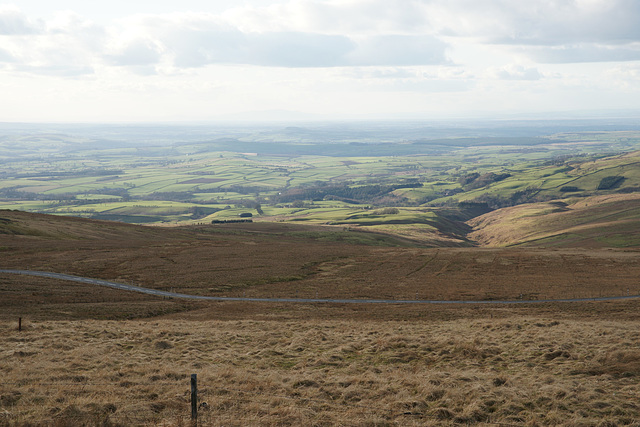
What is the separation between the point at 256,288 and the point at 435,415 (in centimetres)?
5155

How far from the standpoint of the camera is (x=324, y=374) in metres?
23.0

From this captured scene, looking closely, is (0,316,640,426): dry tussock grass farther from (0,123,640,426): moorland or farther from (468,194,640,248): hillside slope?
(468,194,640,248): hillside slope

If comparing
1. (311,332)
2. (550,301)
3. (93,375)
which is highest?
(93,375)

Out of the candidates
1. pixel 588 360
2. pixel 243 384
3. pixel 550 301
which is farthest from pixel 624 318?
pixel 243 384

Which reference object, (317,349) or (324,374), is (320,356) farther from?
(324,374)

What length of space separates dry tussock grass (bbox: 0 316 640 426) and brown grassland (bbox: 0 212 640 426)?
0.28 ft

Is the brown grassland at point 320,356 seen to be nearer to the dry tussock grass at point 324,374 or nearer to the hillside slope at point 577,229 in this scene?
the dry tussock grass at point 324,374

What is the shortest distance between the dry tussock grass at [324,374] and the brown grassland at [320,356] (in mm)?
84

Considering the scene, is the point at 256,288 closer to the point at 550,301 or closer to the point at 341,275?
the point at 341,275

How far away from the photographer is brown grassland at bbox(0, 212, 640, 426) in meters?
17.2

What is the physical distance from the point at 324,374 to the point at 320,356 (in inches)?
164

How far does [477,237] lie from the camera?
19112cm

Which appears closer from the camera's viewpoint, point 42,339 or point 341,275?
point 42,339

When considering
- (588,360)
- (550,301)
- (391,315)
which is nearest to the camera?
(588,360)
